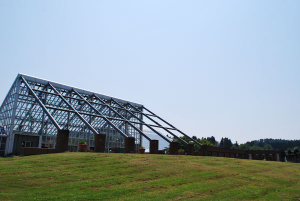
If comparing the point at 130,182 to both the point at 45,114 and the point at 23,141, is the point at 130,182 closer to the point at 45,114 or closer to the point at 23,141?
the point at 23,141

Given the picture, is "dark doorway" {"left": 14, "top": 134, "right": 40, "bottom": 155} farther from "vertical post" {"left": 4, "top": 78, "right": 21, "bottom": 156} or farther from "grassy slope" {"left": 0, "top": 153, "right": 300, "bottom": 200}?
"grassy slope" {"left": 0, "top": 153, "right": 300, "bottom": 200}

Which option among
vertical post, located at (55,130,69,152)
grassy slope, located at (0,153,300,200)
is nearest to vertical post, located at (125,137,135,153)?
vertical post, located at (55,130,69,152)

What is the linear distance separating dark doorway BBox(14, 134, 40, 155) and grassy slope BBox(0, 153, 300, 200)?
19.2m

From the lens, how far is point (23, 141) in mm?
34625

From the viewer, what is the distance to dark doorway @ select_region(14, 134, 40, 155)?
33.7m

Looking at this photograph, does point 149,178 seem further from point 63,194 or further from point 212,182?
point 63,194

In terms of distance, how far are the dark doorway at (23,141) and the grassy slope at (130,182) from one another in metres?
19.2

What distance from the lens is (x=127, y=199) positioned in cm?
993

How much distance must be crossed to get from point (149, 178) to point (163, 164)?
4.27 m

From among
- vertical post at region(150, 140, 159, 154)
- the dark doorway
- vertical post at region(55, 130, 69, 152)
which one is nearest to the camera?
vertical post at region(55, 130, 69, 152)

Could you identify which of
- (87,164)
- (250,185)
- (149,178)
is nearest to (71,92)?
(87,164)

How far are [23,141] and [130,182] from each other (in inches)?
1087

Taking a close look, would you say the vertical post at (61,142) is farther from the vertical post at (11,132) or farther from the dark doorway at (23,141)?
the dark doorway at (23,141)

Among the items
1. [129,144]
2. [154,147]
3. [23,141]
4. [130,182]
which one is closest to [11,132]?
[23,141]
